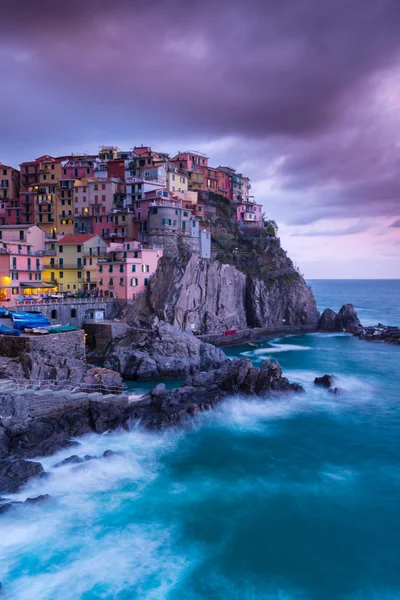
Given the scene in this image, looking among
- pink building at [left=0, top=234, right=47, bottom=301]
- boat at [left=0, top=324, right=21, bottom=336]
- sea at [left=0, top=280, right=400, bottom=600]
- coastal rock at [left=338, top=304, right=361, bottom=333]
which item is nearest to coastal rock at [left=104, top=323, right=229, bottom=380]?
boat at [left=0, top=324, right=21, bottom=336]

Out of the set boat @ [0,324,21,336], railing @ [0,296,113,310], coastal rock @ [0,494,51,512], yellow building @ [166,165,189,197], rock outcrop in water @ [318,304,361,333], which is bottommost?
coastal rock @ [0,494,51,512]

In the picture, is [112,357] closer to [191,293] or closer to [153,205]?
[191,293]

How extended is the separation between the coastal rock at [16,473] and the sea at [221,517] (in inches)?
19.7

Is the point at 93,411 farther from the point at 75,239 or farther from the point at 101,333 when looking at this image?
the point at 75,239

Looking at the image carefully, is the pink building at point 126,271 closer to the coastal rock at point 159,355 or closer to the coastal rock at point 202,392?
the coastal rock at point 159,355

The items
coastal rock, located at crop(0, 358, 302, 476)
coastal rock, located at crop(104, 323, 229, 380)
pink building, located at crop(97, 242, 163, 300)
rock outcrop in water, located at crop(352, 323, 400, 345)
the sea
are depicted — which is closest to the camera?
the sea

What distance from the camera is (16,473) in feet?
65.7

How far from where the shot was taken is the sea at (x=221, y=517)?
1513 centimetres

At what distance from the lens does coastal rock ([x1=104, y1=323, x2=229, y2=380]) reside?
40.7 meters

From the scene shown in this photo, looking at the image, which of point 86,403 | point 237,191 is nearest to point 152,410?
point 86,403

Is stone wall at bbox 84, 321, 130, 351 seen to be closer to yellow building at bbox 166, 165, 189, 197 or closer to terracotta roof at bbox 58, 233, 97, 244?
terracotta roof at bbox 58, 233, 97, 244

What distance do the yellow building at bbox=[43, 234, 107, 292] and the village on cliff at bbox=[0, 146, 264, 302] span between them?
13 cm

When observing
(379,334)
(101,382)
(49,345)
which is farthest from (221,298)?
(101,382)

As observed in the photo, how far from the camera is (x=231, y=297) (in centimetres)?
6309
